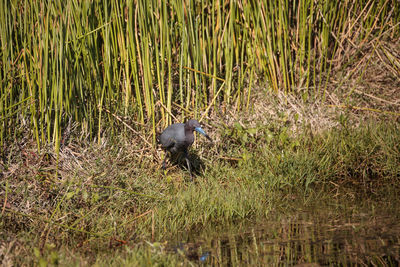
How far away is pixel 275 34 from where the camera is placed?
5.12m

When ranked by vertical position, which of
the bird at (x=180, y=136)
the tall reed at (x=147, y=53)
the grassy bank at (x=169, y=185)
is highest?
the tall reed at (x=147, y=53)

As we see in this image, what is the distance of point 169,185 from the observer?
13.3 feet

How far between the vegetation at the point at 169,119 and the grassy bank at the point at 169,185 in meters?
0.01

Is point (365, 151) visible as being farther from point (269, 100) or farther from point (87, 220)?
point (87, 220)

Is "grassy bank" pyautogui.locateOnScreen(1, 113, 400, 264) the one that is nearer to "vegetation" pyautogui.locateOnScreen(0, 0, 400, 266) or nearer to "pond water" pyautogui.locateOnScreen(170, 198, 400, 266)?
"vegetation" pyautogui.locateOnScreen(0, 0, 400, 266)

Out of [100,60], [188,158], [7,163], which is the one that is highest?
[100,60]

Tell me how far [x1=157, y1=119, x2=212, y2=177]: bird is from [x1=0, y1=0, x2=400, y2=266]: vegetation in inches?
6.0

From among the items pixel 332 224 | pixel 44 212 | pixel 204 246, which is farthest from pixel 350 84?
pixel 44 212

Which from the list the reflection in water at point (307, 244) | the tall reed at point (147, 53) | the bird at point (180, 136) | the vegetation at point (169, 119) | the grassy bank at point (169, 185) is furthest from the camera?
the bird at point (180, 136)

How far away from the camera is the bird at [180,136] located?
13.8ft

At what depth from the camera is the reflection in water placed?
2684mm

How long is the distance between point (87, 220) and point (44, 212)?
0.37 m

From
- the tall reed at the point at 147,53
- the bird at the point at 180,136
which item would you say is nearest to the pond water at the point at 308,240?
the bird at the point at 180,136

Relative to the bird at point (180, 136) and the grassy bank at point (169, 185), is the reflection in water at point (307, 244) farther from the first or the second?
the bird at point (180, 136)
